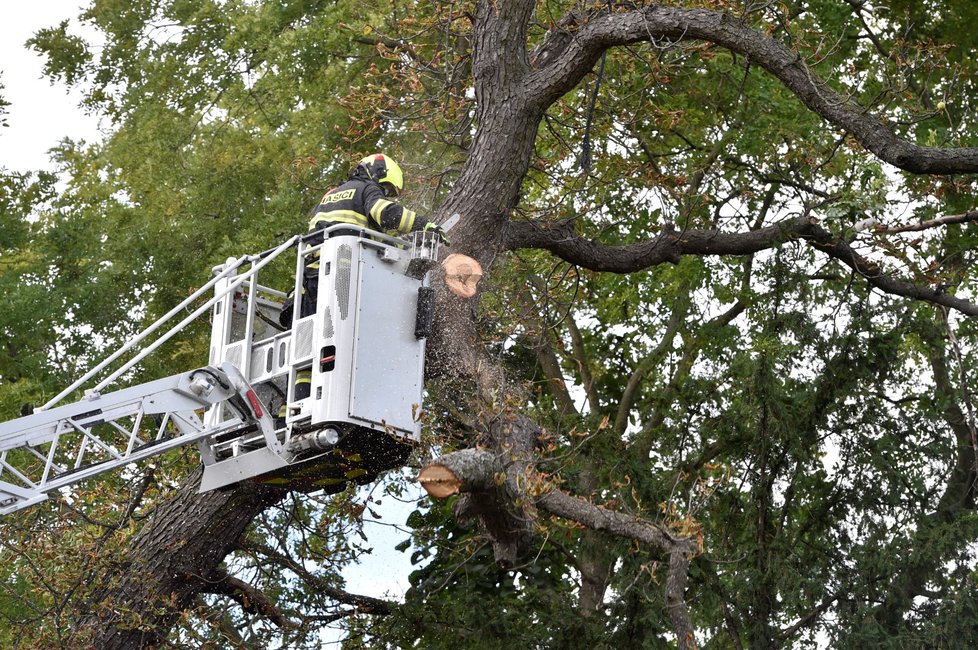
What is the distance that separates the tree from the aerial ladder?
691mm

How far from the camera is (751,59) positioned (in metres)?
9.56

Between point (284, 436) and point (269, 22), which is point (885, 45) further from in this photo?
point (284, 436)

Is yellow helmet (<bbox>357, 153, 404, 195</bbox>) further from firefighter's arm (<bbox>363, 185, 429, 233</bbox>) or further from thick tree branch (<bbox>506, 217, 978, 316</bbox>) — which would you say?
thick tree branch (<bbox>506, 217, 978, 316</bbox>)

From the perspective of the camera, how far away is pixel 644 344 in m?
17.9

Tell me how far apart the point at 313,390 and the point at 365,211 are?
1.33m

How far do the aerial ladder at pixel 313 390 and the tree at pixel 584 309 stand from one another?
0.69 metres

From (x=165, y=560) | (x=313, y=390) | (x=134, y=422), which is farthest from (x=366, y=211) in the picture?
(x=165, y=560)

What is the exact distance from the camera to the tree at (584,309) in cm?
948

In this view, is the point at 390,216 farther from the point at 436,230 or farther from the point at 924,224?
the point at 924,224

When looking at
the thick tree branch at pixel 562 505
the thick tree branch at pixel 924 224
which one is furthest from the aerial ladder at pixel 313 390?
the thick tree branch at pixel 924 224

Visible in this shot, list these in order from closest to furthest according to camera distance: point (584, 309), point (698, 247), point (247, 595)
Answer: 1. point (247, 595)
2. point (698, 247)
3. point (584, 309)

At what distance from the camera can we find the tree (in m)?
9.48

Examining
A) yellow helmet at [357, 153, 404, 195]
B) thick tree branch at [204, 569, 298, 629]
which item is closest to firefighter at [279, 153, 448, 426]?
yellow helmet at [357, 153, 404, 195]

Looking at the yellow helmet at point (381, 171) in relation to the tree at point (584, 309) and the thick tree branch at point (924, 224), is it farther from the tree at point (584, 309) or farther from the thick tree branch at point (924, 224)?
the thick tree branch at point (924, 224)
